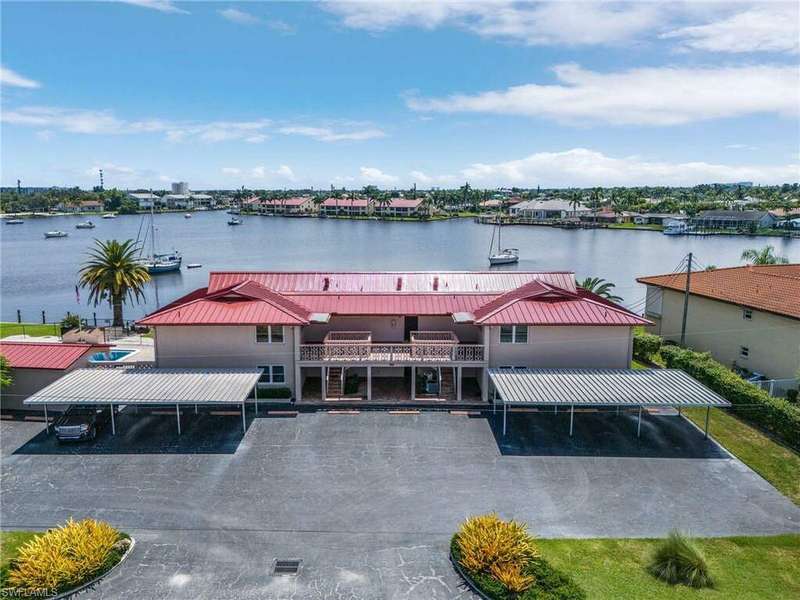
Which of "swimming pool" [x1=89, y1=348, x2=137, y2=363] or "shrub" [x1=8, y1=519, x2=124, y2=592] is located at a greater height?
"swimming pool" [x1=89, y1=348, x2=137, y2=363]

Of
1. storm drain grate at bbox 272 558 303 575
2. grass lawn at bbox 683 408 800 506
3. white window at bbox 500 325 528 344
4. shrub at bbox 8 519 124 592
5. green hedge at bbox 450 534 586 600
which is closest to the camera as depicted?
green hedge at bbox 450 534 586 600

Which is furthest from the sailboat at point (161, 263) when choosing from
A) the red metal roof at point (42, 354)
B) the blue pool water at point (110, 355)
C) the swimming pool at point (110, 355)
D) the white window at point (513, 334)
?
the white window at point (513, 334)

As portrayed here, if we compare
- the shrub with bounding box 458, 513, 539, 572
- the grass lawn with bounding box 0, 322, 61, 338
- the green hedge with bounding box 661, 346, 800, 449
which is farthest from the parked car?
the green hedge with bounding box 661, 346, 800, 449

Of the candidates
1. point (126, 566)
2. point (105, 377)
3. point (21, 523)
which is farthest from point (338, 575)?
point (105, 377)

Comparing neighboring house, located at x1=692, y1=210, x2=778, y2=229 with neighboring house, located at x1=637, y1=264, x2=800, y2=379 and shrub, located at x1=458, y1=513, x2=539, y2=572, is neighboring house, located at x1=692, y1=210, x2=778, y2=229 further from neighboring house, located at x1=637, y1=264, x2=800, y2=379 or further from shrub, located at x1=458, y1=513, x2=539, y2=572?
shrub, located at x1=458, y1=513, x2=539, y2=572

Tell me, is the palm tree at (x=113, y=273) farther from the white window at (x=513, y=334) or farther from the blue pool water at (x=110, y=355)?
the white window at (x=513, y=334)

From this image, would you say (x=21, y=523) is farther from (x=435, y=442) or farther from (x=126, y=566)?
(x=435, y=442)

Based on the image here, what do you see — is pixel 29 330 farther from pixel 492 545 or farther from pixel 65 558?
pixel 492 545
